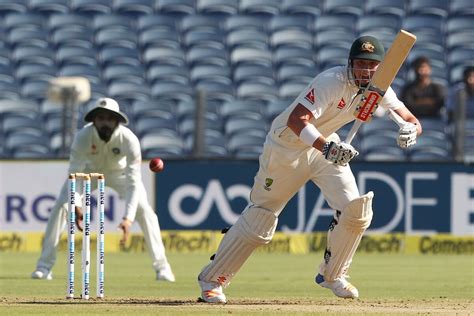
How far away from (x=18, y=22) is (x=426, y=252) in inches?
252

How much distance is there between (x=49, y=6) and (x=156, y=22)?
58.2 inches

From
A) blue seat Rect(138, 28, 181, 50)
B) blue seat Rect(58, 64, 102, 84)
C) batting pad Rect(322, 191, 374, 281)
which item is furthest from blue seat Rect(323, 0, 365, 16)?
batting pad Rect(322, 191, 374, 281)

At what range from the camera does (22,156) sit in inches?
575

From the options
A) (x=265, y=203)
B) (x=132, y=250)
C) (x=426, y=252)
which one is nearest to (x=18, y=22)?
(x=132, y=250)

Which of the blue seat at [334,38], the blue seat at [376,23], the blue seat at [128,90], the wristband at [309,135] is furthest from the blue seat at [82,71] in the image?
the wristband at [309,135]

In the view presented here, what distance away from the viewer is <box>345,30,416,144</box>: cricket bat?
718 cm

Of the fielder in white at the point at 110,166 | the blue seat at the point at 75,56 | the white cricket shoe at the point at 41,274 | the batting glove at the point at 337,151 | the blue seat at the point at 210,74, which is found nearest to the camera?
the batting glove at the point at 337,151

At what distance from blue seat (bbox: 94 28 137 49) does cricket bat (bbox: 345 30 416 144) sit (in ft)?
30.7

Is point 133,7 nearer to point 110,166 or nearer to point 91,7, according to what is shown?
point 91,7

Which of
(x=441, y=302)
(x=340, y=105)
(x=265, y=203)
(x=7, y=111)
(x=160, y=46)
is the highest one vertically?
(x=160, y=46)

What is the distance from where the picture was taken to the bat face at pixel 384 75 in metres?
7.18

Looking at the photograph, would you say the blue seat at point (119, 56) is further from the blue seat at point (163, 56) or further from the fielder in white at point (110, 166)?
the fielder in white at point (110, 166)

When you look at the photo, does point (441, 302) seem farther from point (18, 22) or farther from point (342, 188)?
point (18, 22)

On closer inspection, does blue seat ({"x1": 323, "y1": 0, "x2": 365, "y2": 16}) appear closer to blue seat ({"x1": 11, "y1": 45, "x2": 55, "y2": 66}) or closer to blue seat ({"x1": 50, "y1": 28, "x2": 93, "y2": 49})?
blue seat ({"x1": 50, "y1": 28, "x2": 93, "y2": 49})
